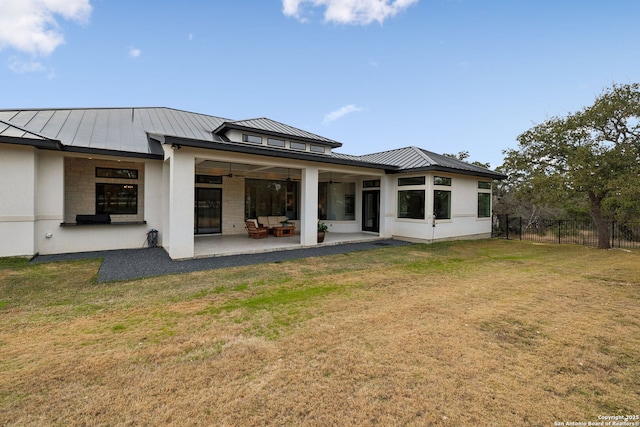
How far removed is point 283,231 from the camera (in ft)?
41.2

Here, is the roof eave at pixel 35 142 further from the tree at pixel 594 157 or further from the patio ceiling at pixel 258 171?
the tree at pixel 594 157

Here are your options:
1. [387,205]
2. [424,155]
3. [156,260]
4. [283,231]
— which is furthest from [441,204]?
[156,260]

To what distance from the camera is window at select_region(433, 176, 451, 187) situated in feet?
38.0

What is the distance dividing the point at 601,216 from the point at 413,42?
10.8m

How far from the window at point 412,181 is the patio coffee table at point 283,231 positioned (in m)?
5.29

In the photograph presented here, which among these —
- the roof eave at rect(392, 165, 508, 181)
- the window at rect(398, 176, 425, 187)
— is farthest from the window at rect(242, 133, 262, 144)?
the window at rect(398, 176, 425, 187)

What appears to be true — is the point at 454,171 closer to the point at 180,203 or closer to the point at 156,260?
the point at 180,203

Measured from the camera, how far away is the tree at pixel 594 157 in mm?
9750

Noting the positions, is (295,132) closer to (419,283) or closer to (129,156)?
(129,156)

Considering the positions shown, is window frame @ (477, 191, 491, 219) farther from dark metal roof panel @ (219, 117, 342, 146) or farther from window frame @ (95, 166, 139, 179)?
window frame @ (95, 166, 139, 179)

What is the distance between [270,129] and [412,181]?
651 cm

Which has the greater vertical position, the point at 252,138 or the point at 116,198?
the point at 252,138

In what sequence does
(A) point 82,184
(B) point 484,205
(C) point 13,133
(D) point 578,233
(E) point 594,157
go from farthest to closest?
(B) point 484,205
(D) point 578,233
(E) point 594,157
(A) point 82,184
(C) point 13,133

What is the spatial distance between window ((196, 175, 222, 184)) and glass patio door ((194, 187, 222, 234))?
0.30 meters
